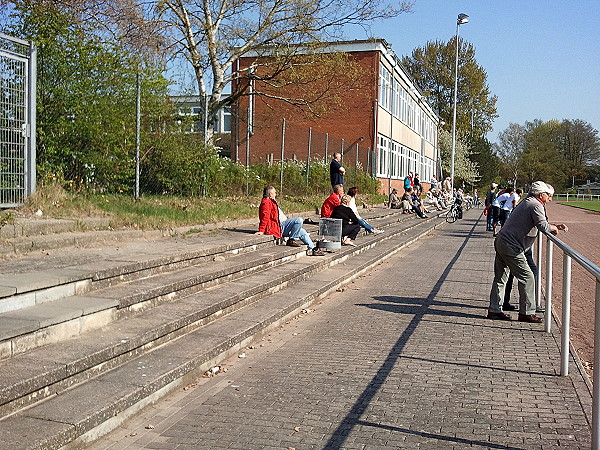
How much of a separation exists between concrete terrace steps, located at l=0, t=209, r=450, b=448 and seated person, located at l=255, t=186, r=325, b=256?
2.84 m

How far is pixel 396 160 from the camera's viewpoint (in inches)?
1745

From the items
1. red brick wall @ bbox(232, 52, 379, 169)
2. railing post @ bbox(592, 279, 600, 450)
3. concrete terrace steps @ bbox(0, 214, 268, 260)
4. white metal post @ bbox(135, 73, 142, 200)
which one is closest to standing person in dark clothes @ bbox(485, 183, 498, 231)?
Answer: red brick wall @ bbox(232, 52, 379, 169)

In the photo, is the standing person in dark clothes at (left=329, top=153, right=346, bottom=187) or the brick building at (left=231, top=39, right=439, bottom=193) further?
the brick building at (left=231, top=39, right=439, bottom=193)

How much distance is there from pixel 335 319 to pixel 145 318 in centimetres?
305

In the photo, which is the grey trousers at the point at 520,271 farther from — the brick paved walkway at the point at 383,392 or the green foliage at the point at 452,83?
the green foliage at the point at 452,83

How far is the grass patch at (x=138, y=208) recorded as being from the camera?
10.5 m

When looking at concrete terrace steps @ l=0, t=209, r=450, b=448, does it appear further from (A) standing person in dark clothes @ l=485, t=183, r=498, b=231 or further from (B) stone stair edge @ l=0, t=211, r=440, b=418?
(A) standing person in dark clothes @ l=485, t=183, r=498, b=231

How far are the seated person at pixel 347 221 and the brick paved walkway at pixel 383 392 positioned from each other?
575 cm

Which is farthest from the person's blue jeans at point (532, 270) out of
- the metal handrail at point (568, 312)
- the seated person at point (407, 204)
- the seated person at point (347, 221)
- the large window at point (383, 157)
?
the large window at point (383, 157)

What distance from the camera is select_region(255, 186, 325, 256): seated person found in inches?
498

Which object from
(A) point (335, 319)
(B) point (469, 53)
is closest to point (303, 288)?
(A) point (335, 319)

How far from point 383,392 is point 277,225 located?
7.52m

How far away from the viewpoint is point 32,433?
4008mm

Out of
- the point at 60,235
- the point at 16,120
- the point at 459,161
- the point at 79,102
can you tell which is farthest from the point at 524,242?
the point at 459,161
